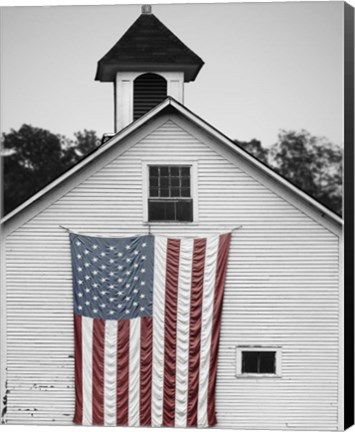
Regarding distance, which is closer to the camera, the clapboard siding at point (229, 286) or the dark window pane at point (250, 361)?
the clapboard siding at point (229, 286)

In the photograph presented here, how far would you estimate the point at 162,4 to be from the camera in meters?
28.0

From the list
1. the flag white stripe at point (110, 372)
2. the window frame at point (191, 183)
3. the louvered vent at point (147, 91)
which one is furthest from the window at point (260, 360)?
the louvered vent at point (147, 91)

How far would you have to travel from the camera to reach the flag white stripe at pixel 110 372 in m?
28.6

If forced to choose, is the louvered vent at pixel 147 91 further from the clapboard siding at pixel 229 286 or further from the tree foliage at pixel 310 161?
the clapboard siding at pixel 229 286

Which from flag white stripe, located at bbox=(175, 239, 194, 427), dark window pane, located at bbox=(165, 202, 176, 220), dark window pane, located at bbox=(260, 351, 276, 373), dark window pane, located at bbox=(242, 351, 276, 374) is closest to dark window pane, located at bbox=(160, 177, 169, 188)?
dark window pane, located at bbox=(165, 202, 176, 220)

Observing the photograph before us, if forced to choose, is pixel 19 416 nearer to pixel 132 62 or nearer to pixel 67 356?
pixel 67 356

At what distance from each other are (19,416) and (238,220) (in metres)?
6.24

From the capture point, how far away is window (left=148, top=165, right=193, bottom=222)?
28438 mm

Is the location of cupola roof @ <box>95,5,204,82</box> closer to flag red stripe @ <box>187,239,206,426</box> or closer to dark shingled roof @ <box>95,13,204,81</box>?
dark shingled roof @ <box>95,13,204,81</box>

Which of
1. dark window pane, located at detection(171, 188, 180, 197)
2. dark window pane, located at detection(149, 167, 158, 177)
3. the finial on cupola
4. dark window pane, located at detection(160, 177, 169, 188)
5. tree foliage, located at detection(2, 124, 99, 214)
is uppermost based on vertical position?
the finial on cupola

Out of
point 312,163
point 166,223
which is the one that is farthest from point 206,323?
point 312,163

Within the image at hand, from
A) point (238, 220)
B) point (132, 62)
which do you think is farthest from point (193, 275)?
point (132, 62)

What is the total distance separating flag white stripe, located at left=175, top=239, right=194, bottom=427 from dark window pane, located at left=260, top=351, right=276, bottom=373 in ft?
5.21

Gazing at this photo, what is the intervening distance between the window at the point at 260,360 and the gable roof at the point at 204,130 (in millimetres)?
3060
